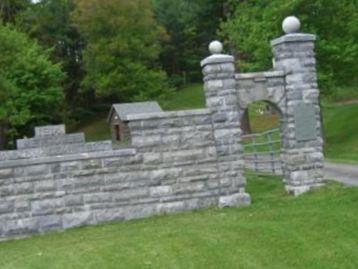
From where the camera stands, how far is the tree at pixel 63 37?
176 feet

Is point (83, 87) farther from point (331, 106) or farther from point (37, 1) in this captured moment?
point (331, 106)

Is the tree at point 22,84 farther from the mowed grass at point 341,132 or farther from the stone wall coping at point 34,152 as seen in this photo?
the stone wall coping at point 34,152

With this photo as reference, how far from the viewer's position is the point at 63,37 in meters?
54.5

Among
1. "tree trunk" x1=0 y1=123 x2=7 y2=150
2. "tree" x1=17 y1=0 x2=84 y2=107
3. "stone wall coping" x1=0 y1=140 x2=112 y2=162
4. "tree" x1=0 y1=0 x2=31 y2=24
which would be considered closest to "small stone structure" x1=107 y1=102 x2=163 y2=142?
"tree trunk" x1=0 y1=123 x2=7 y2=150

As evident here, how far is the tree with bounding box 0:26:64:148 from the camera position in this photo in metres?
33.8

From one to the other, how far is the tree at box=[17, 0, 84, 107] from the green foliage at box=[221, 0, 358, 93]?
28.8 metres

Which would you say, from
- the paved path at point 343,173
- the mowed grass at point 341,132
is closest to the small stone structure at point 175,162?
the paved path at point 343,173

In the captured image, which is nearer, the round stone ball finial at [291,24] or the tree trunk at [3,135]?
the round stone ball finial at [291,24]

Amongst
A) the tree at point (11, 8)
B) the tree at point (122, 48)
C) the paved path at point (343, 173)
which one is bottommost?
the paved path at point (343, 173)

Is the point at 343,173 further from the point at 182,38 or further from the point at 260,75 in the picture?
the point at 182,38

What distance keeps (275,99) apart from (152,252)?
17.0 feet

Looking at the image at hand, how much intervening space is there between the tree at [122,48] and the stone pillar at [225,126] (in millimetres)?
32600

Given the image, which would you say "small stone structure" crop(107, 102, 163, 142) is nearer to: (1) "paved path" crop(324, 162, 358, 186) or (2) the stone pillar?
(1) "paved path" crop(324, 162, 358, 186)

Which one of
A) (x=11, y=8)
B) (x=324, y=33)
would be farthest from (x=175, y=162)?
(x=11, y=8)
